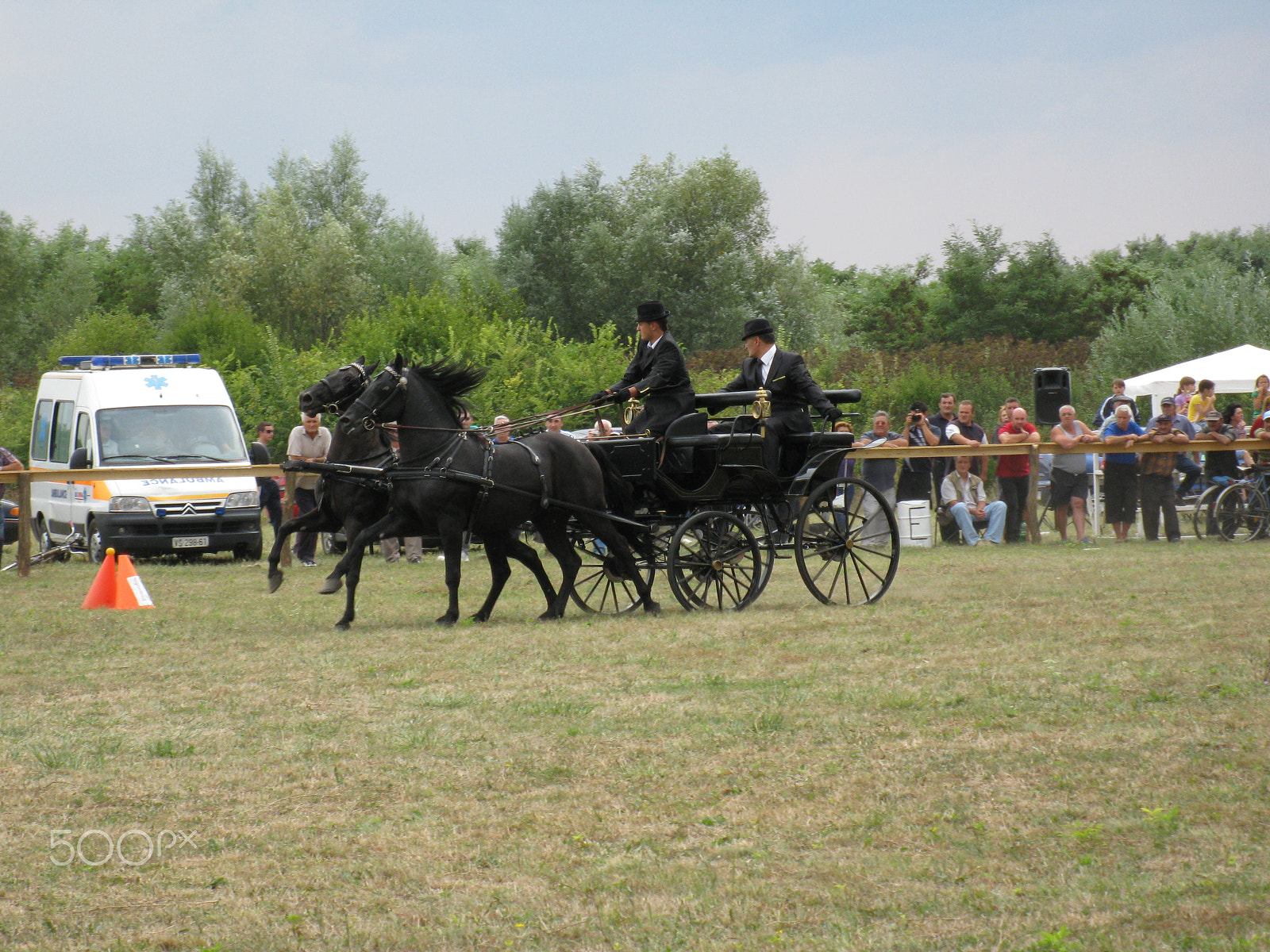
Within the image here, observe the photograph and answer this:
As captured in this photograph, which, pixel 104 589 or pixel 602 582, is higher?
pixel 104 589

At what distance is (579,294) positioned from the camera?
53.3 metres

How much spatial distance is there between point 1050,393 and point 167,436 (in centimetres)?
1386

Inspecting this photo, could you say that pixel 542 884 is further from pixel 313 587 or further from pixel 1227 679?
pixel 313 587

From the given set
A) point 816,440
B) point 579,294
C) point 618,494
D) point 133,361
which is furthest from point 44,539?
point 579,294

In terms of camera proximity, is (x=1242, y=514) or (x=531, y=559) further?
(x=1242, y=514)

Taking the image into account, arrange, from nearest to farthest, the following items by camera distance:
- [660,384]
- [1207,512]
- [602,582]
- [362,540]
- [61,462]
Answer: [362,540] < [660,384] < [602,582] < [1207,512] < [61,462]

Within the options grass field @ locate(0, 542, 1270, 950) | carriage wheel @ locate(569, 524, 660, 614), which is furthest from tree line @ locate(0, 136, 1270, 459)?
grass field @ locate(0, 542, 1270, 950)

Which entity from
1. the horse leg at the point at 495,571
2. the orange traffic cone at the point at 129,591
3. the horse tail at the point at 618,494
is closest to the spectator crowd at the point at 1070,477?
the horse tail at the point at 618,494

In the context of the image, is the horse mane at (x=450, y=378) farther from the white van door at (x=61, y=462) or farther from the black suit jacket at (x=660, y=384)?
the white van door at (x=61, y=462)

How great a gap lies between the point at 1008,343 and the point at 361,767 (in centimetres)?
3776

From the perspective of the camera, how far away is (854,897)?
4.29 meters

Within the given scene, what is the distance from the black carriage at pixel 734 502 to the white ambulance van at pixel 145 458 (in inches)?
294

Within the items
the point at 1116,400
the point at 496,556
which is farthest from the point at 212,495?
the point at 1116,400

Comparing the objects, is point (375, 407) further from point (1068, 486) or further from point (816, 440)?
point (1068, 486)
